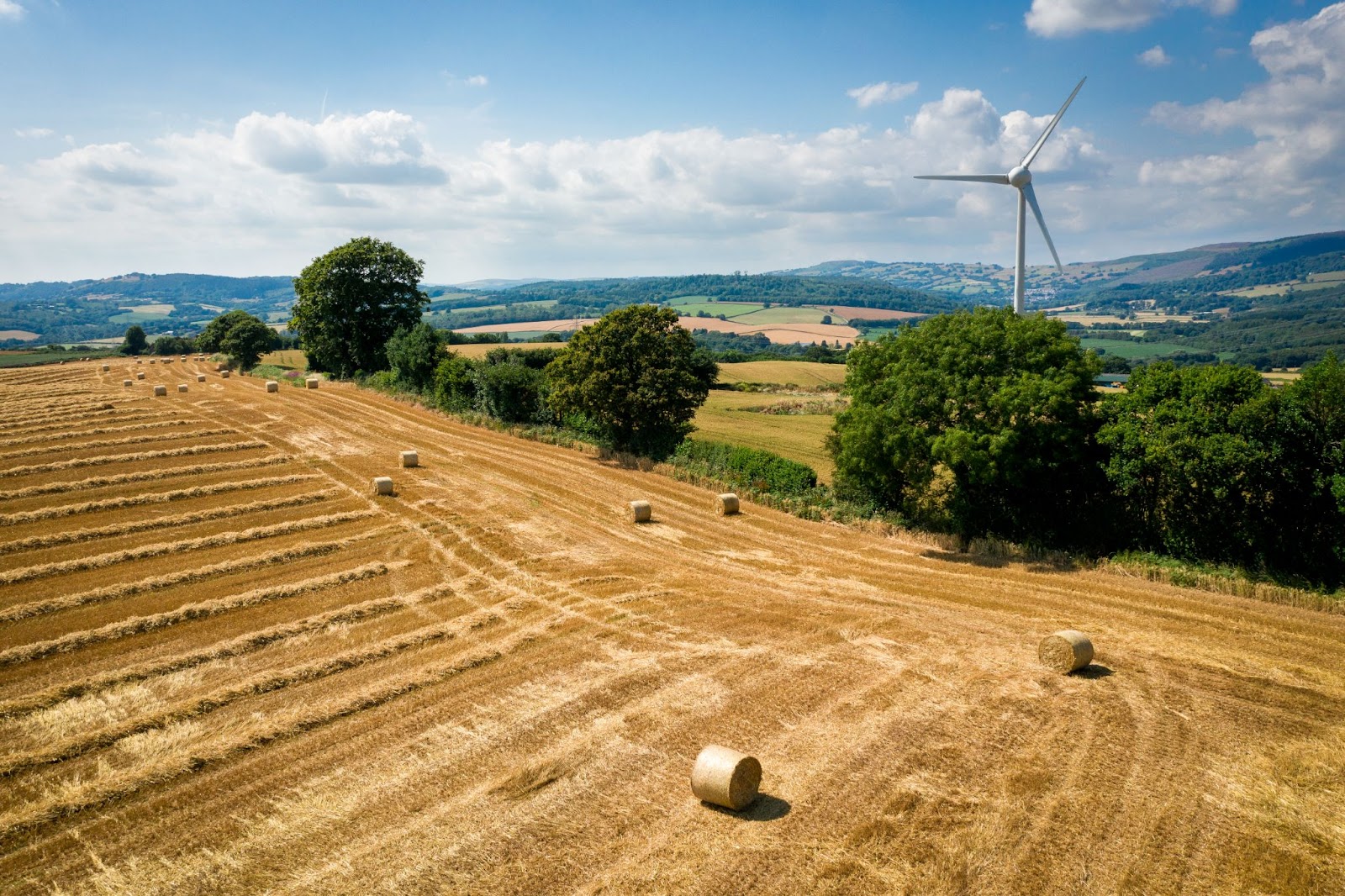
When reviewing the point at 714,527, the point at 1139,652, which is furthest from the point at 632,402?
the point at 1139,652

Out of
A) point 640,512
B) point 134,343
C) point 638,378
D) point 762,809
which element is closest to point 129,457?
point 638,378

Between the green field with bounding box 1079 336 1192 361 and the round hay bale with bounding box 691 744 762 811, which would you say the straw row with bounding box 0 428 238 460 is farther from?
the green field with bounding box 1079 336 1192 361

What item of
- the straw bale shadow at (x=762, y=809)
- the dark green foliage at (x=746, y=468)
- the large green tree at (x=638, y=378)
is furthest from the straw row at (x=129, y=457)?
the straw bale shadow at (x=762, y=809)

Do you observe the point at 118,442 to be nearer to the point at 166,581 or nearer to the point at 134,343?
the point at 166,581

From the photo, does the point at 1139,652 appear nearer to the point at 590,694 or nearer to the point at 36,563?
the point at 590,694

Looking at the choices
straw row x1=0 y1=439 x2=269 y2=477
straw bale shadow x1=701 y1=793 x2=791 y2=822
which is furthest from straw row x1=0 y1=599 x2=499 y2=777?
straw row x1=0 y1=439 x2=269 y2=477
